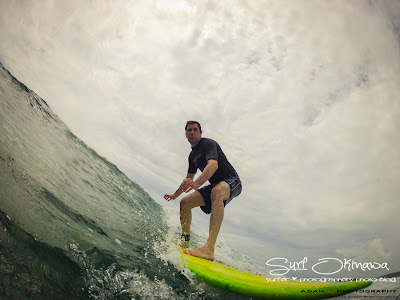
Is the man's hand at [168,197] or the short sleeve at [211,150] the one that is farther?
the man's hand at [168,197]

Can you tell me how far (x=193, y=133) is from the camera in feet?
12.1

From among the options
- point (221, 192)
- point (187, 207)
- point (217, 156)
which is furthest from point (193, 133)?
point (187, 207)

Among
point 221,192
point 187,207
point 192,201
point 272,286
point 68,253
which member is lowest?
point 68,253

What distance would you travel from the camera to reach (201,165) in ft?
12.4

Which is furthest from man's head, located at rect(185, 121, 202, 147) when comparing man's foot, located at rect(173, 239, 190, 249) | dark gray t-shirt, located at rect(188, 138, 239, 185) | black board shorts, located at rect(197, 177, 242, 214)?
man's foot, located at rect(173, 239, 190, 249)

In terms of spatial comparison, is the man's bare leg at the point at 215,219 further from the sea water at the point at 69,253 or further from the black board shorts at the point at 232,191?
the sea water at the point at 69,253

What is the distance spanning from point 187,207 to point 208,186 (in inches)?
22.2

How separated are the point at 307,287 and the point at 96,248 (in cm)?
239

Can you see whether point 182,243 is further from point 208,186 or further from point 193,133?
point 193,133

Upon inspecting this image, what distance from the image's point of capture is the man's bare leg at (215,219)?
2.83 meters

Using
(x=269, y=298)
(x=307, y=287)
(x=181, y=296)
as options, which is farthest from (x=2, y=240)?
(x=307, y=287)

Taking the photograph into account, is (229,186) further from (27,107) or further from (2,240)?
(27,107)

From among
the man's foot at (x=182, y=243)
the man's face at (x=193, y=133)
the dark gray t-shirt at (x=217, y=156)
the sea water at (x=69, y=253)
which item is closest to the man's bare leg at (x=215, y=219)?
the dark gray t-shirt at (x=217, y=156)

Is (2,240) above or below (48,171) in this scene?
below
